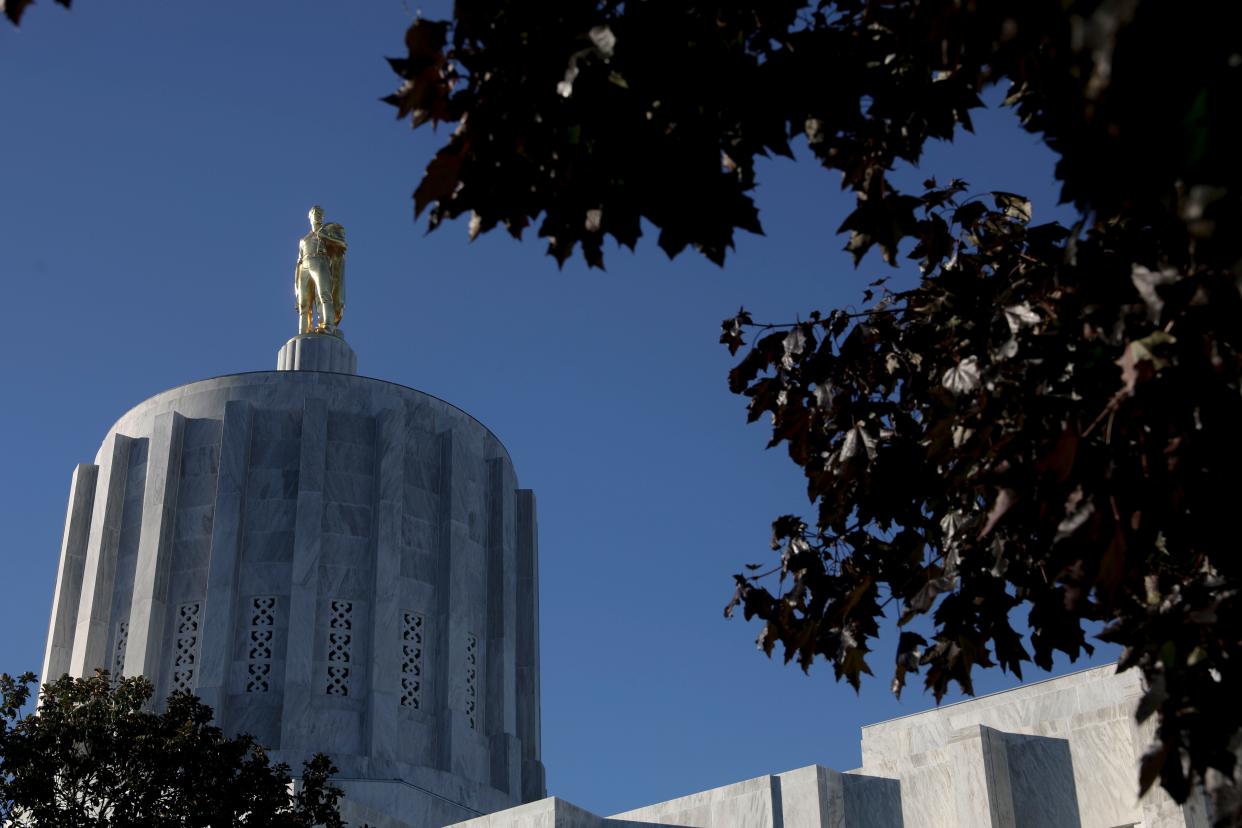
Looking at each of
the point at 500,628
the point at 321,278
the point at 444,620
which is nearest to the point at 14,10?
the point at 444,620

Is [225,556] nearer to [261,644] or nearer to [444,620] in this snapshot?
[261,644]

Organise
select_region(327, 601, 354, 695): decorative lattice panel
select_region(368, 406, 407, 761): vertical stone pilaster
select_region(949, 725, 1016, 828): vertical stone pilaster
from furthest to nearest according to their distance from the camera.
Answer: select_region(327, 601, 354, 695): decorative lattice panel → select_region(368, 406, 407, 761): vertical stone pilaster → select_region(949, 725, 1016, 828): vertical stone pilaster

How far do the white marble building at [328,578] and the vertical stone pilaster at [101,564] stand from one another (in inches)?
1.9

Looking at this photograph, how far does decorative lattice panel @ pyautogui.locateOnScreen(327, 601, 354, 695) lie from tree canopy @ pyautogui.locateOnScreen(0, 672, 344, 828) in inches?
500

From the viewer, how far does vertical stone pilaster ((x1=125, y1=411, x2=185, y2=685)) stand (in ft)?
109

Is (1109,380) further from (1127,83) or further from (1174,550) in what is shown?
(1127,83)

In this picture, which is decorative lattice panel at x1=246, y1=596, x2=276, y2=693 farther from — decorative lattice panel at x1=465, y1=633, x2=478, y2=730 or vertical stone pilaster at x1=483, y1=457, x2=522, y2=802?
vertical stone pilaster at x1=483, y1=457, x2=522, y2=802

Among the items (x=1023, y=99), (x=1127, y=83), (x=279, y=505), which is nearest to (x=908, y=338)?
(x=1023, y=99)

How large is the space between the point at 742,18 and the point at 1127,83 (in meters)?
2.18

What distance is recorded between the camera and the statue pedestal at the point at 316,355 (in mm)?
A: 38281

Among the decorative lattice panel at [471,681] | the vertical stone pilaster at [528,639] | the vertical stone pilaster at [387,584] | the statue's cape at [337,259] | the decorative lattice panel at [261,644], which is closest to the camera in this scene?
the vertical stone pilaster at [387,584]

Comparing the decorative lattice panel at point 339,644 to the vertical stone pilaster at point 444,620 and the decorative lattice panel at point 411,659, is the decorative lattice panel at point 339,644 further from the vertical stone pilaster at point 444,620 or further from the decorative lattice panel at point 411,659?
the vertical stone pilaster at point 444,620

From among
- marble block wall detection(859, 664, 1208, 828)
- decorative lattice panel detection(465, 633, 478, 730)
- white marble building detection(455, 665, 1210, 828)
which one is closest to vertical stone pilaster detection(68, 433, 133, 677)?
decorative lattice panel detection(465, 633, 478, 730)

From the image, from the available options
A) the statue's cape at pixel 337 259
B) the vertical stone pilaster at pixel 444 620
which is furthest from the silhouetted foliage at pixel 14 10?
the statue's cape at pixel 337 259
